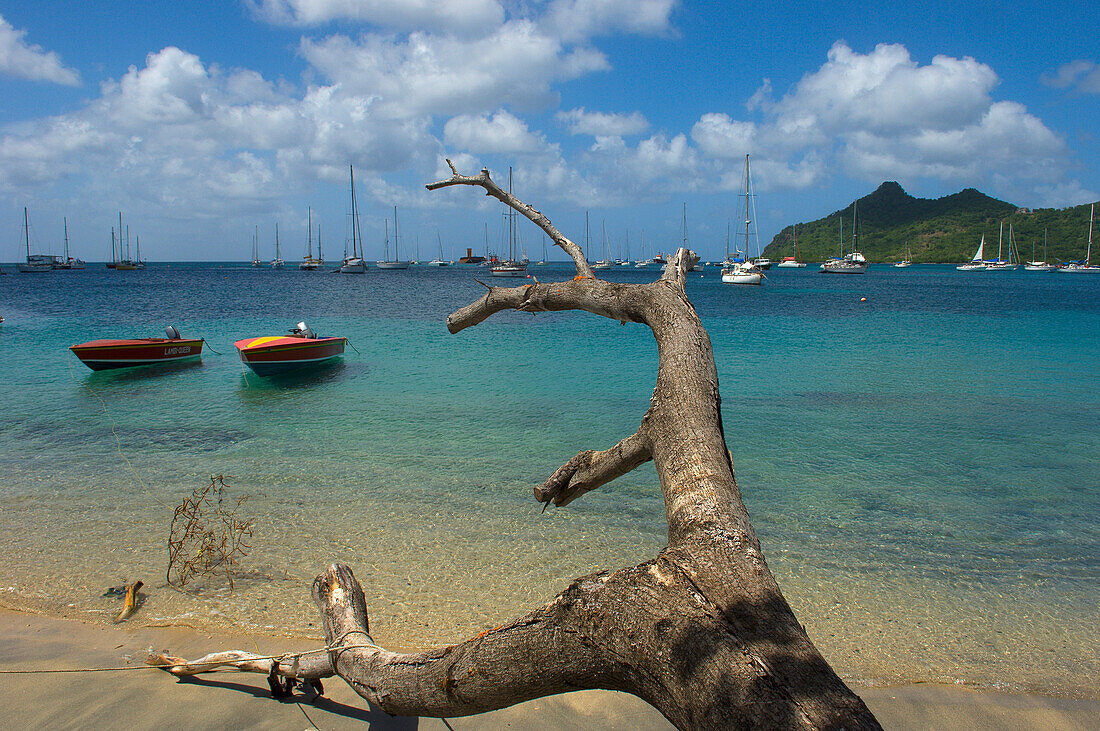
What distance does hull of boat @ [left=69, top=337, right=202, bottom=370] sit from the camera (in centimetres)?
1711

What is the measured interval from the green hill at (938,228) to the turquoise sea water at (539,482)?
132 m

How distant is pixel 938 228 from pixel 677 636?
177 meters

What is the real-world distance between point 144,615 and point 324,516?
2.44m

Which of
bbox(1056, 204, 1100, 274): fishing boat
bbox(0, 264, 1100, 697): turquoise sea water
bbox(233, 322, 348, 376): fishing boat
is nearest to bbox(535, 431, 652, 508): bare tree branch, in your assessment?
bbox(0, 264, 1100, 697): turquoise sea water

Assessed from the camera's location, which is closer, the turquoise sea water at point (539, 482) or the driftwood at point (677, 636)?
the driftwood at point (677, 636)

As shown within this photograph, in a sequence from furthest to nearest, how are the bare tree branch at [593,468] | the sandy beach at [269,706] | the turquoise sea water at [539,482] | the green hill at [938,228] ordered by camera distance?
the green hill at [938,228] → the turquoise sea water at [539,482] → the sandy beach at [269,706] → the bare tree branch at [593,468]

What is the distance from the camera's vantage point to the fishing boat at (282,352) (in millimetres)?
16359

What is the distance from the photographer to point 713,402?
7.63ft

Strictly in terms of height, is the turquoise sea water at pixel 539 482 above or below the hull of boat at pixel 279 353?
below

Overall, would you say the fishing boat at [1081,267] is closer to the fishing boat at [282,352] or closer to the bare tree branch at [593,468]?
the fishing boat at [282,352]

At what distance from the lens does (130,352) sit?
58.0 ft

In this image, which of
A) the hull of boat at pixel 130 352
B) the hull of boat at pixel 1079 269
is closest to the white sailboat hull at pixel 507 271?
the hull of boat at pixel 130 352

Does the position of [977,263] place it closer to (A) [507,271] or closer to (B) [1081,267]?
(B) [1081,267]

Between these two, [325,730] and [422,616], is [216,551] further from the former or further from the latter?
[325,730]
